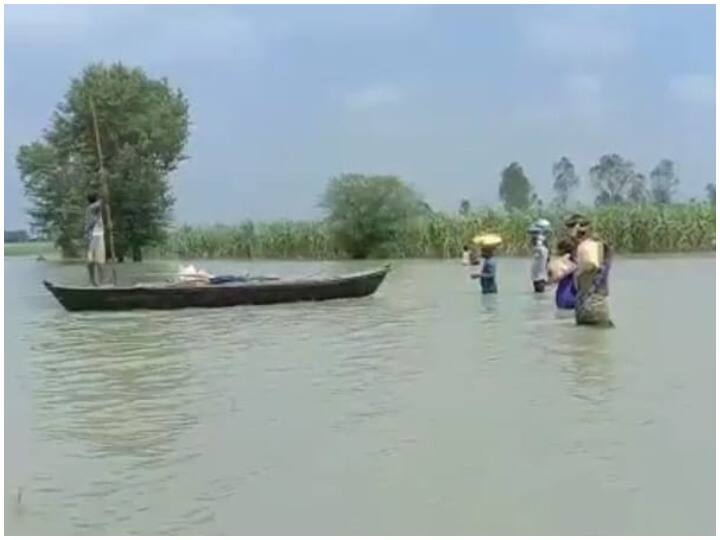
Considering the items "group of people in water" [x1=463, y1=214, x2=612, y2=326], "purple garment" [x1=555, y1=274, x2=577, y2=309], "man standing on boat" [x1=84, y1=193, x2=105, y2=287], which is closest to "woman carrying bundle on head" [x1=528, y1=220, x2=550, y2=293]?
"group of people in water" [x1=463, y1=214, x2=612, y2=326]

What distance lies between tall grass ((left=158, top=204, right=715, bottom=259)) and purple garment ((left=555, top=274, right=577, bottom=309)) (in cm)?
1687

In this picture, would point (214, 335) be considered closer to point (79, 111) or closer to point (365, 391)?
point (365, 391)

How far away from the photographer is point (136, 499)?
18.1 feet

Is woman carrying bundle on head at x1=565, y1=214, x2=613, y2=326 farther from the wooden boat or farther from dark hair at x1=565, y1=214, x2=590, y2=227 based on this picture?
the wooden boat

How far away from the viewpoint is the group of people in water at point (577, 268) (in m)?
10.7

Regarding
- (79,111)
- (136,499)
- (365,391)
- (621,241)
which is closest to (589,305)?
(365,391)

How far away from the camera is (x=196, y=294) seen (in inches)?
616

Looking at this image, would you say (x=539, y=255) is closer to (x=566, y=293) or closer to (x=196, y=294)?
(x=566, y=293)

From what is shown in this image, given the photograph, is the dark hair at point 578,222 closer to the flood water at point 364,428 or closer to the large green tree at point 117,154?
the flood water at point 364,428

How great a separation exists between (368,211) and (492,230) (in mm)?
5146

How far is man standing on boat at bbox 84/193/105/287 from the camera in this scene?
1595cm

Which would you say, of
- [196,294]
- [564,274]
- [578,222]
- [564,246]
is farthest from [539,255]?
[196,294]

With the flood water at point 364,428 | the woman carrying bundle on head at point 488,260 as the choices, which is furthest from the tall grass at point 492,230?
the flood water at point 364,428

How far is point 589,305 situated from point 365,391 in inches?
144
